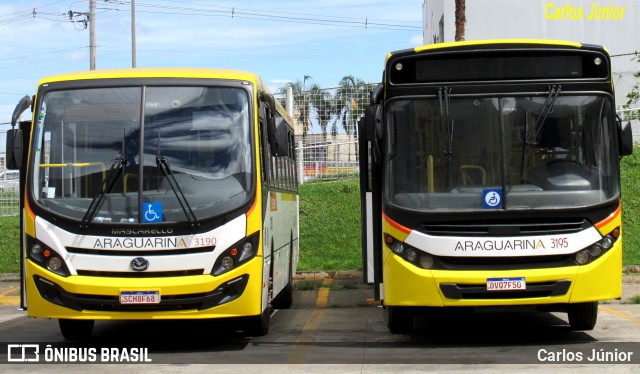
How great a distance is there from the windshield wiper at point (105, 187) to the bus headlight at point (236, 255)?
136cm

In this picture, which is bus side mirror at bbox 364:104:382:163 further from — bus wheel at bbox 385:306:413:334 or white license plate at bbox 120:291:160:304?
white license plate at bbox 120:291:160:304

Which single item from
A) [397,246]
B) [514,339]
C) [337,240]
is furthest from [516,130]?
[337,240]

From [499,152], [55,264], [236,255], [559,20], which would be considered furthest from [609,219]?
[559,20]

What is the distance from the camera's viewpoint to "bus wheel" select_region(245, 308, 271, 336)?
10766 millimetres

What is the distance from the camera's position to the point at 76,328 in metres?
10.9

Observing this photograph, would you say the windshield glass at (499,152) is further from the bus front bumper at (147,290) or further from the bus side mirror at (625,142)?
the bus front bumper at (147,290)

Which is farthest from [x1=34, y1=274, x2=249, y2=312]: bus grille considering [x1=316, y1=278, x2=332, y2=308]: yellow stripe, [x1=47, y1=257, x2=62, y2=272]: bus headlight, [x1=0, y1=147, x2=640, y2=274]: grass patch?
[x1=0, y1=147, x2=640, y2=274]: grass patch

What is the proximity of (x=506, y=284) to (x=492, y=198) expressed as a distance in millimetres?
895

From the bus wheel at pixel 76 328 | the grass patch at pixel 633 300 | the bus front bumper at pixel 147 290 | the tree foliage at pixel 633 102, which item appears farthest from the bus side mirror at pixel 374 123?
the tree foliage at pixel 633 102

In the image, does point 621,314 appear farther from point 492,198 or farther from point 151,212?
point 151,212

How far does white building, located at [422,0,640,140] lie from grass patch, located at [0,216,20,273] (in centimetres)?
2214

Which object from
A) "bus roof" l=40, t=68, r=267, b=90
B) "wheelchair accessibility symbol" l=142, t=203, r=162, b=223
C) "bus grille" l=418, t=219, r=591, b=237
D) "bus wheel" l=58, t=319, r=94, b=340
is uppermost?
"bus roof" l=40, t=68, r=267, b=90

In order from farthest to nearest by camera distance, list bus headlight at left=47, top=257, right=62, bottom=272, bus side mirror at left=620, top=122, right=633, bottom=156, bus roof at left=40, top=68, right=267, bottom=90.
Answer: bus roof at left=40, top=68, right=267, bottom=90 < bus side mirror at left=620, top=122, right=633, bottom=156 < bus headlight at left=47, top=257, right=62, bottom=272

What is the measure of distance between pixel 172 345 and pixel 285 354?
61.4 inches
